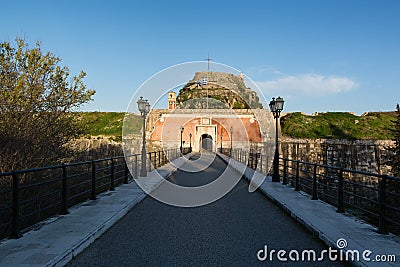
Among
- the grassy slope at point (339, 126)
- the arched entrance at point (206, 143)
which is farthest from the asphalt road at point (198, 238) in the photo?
the arched entrance at point (206, 143)

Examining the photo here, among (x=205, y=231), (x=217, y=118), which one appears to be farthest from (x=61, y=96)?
(x=217, y=118)

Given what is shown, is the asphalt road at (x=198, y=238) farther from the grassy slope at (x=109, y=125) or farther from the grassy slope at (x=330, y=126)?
the grassy slope at (x=109, y=125)

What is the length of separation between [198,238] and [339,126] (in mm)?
59060

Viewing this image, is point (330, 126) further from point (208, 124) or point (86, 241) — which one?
point (86, 241)

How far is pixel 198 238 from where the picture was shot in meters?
5.46

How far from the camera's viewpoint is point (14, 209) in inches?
200

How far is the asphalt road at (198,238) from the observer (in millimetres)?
4422

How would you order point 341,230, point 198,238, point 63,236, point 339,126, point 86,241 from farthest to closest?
point 339,126
point 341,230
point 198,238
point 63,236
point 86,241

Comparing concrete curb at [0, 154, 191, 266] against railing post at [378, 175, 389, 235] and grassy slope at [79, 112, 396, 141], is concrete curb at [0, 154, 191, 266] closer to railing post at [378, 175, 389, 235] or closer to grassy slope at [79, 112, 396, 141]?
railing post at [378, 175, 389, 235]

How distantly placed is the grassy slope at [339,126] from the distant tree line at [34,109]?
48048 mm

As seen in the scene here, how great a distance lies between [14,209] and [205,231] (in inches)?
120

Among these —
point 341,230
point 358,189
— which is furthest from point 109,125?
point 341,230

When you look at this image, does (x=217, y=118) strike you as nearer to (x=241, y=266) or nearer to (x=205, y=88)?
(x=205, y=88)

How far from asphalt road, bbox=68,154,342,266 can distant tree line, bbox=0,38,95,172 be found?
11.4 ft
